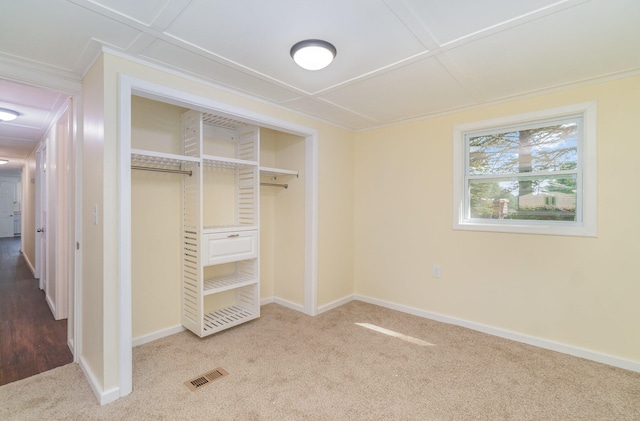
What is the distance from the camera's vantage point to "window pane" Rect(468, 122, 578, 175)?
264 centimetres

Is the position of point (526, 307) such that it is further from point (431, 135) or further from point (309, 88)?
point (309, 88)

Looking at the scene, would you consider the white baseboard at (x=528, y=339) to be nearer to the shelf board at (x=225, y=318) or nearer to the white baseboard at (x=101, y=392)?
the shelf board at (x=225, y=318)

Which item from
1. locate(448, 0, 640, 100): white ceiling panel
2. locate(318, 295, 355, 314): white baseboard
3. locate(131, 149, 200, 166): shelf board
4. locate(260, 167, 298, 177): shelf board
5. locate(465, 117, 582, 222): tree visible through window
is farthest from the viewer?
locate(318, 295, 355, 314): white baseboard

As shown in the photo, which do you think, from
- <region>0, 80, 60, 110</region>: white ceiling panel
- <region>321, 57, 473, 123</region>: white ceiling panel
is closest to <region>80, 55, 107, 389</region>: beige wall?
<region>0, 80, 60, 110</region>: white ceiling panel

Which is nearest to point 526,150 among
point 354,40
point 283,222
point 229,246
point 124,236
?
point 354,40

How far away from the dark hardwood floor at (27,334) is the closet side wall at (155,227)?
0.69 m

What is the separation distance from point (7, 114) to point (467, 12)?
426cm

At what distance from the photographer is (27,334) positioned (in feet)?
9.75

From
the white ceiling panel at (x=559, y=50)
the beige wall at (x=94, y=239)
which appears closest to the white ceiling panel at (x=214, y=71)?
the beige wall at (x=94, y=239)

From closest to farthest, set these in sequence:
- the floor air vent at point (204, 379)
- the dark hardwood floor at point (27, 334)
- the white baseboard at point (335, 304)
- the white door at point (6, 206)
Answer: the floor air vent at point (204, 379)
the dark hardwood floor at point (27, 334)
the white baseboard at point (335, 304)
the white door at point (6, 206)

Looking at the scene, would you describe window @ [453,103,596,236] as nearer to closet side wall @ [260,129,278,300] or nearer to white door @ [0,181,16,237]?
closet side wall @ [260,129,278,300]

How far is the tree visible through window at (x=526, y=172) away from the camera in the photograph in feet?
8.66

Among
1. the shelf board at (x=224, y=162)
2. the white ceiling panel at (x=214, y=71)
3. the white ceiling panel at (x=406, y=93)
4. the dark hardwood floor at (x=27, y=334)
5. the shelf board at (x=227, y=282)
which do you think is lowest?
the dark hardwood floor at (x=27, y=334)

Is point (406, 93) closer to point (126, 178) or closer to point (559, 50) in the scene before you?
point (559, 50)
